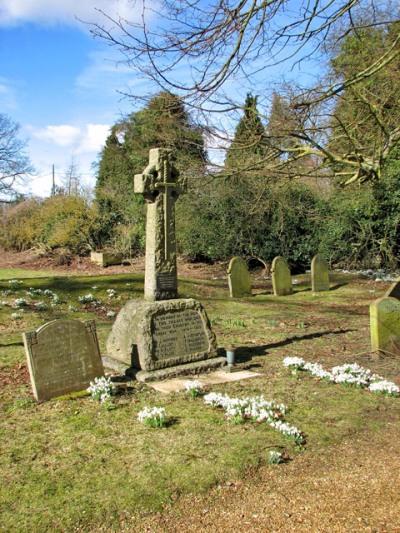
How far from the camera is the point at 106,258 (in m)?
25.0

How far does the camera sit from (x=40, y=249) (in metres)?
29.4

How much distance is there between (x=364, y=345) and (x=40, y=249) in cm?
2401

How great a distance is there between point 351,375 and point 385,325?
1.52m

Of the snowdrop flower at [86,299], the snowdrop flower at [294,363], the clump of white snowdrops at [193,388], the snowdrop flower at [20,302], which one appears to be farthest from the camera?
the snowdrop flower at [86,299]

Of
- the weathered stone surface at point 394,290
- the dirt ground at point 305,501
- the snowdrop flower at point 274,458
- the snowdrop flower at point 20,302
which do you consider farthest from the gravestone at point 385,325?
the snowdrop flower at point 20,302

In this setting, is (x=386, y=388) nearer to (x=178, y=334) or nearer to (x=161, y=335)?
(x=178, y=334)

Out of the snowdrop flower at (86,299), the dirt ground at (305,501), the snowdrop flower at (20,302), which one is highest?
the snowdrop flower at (20,302)

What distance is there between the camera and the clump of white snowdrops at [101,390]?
230 inches

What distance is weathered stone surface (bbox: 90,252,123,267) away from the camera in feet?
81.6

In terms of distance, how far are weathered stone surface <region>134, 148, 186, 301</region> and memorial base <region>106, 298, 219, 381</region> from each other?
0.88 ft

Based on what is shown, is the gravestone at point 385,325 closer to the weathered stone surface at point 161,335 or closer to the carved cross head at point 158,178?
the weathered stone surface at point 161,335

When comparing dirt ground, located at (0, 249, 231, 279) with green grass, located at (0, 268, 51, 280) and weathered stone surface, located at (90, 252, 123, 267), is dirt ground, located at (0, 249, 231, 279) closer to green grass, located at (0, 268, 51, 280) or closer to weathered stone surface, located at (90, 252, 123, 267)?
weathered stone surface, located at (90, 252, 123, 267)

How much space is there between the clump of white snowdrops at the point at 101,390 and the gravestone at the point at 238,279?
29.9 feet

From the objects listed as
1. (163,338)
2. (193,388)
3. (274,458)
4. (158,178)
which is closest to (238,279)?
(158,178)
